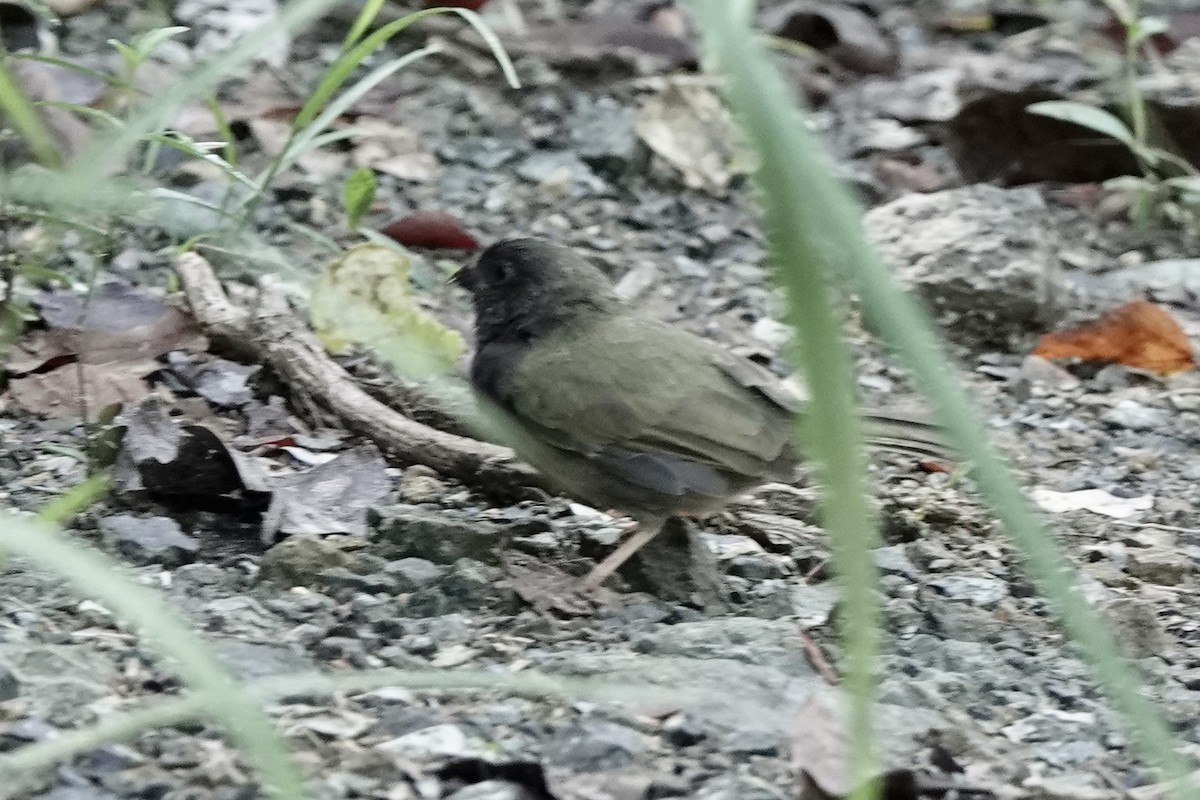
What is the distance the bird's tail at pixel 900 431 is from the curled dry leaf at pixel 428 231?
1.87 m

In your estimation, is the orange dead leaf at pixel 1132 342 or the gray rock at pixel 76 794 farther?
the orange dead leaf at pixel 1132 342

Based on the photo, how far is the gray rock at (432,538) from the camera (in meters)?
3.10

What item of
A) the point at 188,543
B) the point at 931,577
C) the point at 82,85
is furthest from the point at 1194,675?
the point at 82,85

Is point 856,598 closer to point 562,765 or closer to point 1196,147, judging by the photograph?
point 562,765

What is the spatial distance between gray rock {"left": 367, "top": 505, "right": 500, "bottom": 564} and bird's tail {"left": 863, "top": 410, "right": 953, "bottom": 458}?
82cm

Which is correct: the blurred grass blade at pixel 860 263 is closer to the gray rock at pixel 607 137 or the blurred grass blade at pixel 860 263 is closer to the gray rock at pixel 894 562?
the gray rock at pixel 894 562

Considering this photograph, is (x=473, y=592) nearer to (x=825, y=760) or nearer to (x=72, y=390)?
(x=825, y=760)

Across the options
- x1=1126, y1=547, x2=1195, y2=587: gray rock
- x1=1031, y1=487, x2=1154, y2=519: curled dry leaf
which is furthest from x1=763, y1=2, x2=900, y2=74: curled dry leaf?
x1=1126, y1=547, x2=1195, y2=587: gray rock

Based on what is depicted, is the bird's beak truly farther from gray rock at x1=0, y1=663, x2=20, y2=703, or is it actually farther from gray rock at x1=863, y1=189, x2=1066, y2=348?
gray rock at x1=0, y1=663, x2=20, y2=703

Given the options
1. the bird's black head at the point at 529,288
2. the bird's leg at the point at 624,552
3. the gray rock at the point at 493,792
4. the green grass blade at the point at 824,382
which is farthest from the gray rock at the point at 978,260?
the green grass blade at the point at 824,382

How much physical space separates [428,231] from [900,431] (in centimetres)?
198

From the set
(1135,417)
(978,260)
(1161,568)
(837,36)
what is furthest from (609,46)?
(1161,568)

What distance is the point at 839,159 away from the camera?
606 cm

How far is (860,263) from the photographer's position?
145 cm
